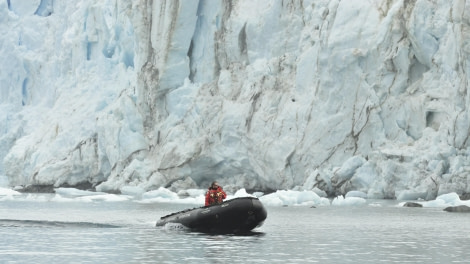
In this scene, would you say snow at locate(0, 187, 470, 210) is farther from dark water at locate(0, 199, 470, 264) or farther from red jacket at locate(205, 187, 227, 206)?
red jacket at locate(205, 187, 227, 206)

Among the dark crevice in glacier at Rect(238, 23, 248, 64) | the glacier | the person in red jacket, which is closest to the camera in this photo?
the person in red jacket

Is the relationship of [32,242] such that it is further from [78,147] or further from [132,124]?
[78,147]

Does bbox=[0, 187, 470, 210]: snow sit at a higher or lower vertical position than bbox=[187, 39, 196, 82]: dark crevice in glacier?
lower

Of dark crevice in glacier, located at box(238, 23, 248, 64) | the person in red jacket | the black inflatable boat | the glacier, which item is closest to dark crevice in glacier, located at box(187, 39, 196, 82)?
the glacier

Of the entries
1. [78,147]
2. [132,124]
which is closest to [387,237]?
[132,124]

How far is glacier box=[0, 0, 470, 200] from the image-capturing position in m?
34.9

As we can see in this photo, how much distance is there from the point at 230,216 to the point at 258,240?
6.23 ft

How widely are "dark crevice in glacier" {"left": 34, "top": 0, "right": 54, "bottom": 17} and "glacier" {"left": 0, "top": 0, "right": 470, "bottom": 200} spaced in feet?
8.08

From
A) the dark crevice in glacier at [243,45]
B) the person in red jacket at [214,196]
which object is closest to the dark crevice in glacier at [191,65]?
the dark crevice in glacier at [243,45]

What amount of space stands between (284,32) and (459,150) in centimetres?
1124

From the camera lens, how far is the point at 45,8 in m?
56.6

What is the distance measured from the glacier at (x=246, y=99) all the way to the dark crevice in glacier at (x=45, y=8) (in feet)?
8.08

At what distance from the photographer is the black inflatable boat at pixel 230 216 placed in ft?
64.3

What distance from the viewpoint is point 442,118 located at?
115ft
